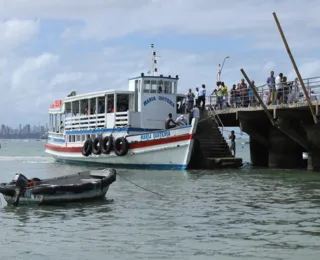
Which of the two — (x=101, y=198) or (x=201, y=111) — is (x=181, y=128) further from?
(x=101, y=198)

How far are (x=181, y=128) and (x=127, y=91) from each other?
4490 mm

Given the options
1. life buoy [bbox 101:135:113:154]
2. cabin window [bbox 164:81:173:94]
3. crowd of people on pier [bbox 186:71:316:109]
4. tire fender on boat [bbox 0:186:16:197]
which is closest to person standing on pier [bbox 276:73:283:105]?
crowd of people on pier [bbox 186:71:316:109]

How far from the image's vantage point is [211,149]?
2956cm

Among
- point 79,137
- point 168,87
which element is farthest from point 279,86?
point 79,137

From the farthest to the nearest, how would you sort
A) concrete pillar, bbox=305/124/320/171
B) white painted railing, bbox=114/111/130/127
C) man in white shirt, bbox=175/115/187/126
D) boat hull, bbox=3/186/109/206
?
white painted railing, bbox=114/111/130/127, man in white shirt, bbox=175/115/187/126, concrete pillar, bbox=305/124/320/171, boat hull, bbox=3/186/109/206

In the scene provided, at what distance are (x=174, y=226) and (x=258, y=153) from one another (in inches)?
833

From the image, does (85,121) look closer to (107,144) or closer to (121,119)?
(107,144)

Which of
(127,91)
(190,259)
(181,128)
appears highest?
(127,91)

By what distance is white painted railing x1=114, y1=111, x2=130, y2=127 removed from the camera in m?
29.6

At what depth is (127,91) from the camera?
3020 cm

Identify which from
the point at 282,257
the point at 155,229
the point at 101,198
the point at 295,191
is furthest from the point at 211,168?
the point at 282,257

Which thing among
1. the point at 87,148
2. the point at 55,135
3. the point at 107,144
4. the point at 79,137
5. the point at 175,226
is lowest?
the point at 175,226

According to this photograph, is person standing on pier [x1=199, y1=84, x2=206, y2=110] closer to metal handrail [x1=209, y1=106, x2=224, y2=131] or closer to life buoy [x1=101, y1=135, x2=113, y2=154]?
metal handrail [x1=209, y1=106, x2=224, y2=131]

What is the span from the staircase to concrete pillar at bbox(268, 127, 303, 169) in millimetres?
2195
